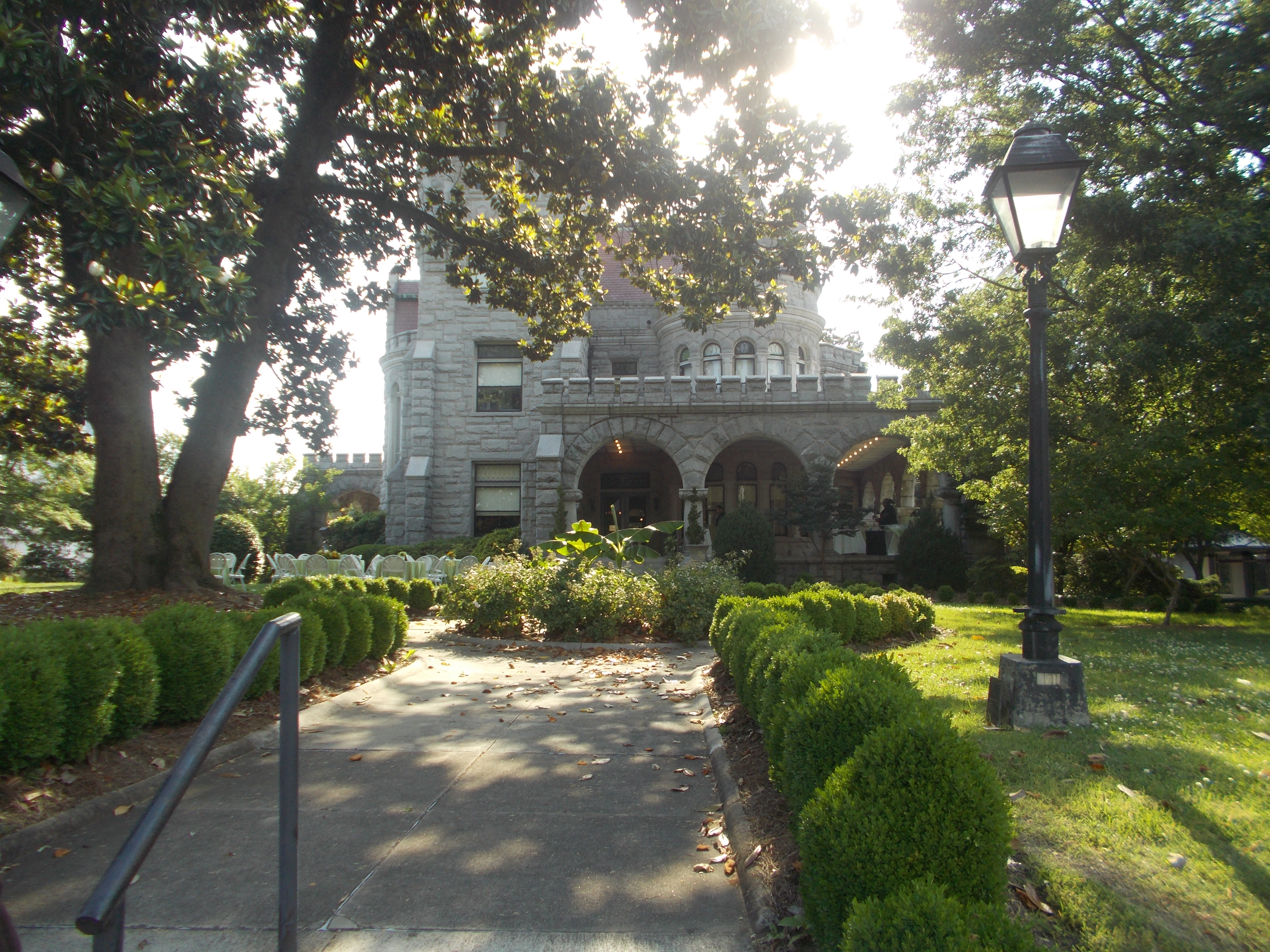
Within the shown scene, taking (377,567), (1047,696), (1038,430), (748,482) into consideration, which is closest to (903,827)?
(1047,696)

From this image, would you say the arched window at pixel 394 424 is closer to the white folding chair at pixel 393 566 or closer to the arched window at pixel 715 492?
the white folding chair at pixel 393 566

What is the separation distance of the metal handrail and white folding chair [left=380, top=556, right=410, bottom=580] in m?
14.4

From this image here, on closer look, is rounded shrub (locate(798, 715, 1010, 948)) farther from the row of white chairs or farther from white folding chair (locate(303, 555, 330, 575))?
white folding chair (locate(303, 555, 330, 575))

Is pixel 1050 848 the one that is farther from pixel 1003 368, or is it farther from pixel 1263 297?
pixel 1003 368

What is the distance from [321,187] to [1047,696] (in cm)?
1048

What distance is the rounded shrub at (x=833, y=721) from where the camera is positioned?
10.1ft

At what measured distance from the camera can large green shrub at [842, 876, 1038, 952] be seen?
6.32ft

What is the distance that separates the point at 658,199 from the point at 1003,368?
21.3 feet

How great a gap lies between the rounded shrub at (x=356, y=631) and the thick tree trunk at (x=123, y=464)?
8.57ft

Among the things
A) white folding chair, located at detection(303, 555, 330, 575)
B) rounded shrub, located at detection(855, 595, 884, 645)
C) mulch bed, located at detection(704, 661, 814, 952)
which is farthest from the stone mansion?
mulch bed, located at detection(704, 661, 814, 952)

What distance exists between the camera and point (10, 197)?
2582 mm

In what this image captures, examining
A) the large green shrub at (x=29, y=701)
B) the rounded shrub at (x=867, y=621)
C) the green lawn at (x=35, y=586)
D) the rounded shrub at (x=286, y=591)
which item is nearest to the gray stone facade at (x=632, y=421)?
the green lawn at (x=35, y=586)

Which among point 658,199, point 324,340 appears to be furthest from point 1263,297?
point 324,340

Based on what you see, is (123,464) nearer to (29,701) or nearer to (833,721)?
(29,701)
